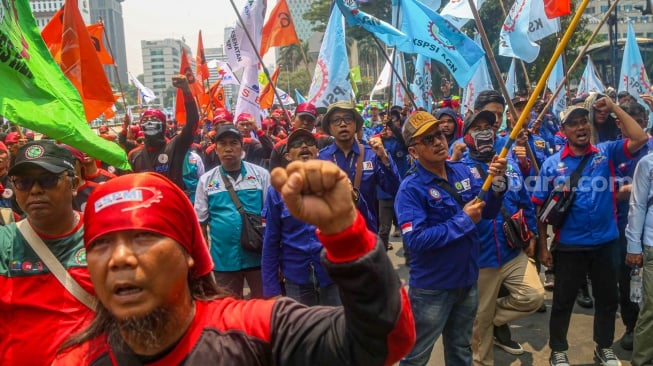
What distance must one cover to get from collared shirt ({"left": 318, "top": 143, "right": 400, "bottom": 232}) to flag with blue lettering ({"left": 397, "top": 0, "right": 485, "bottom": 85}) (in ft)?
→ 6.29

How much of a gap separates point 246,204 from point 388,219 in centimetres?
303

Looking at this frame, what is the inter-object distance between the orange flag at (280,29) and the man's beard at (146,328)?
7861mm

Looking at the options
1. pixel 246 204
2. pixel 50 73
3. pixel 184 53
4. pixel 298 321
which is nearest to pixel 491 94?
pixel 246 204

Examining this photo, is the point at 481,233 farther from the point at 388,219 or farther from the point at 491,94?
the point at 388,219

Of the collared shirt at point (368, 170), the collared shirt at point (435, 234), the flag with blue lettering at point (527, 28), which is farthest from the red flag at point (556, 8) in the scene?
the collared shirt at point (435, 234)

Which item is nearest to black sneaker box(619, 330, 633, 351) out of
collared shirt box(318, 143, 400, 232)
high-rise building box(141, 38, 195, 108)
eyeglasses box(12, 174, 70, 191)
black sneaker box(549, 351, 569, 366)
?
black sneaker box(549, 351, 569, 366)

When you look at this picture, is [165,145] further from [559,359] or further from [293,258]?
[559,359]

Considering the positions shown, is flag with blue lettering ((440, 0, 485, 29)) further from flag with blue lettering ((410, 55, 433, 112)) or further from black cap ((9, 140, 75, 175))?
black cap ((9, 140, 75, 175))

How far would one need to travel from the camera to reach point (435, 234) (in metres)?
3.09

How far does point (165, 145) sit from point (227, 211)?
1481 mm

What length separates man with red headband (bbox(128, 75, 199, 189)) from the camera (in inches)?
188

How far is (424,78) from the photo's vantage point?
1007 centimetres

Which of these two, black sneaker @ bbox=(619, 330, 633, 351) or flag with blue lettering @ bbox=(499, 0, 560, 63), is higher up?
flag with blue lettering @ bbox=(499, 0, 560, 63)

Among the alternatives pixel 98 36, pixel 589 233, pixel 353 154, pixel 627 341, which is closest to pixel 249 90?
pixel 98 36
